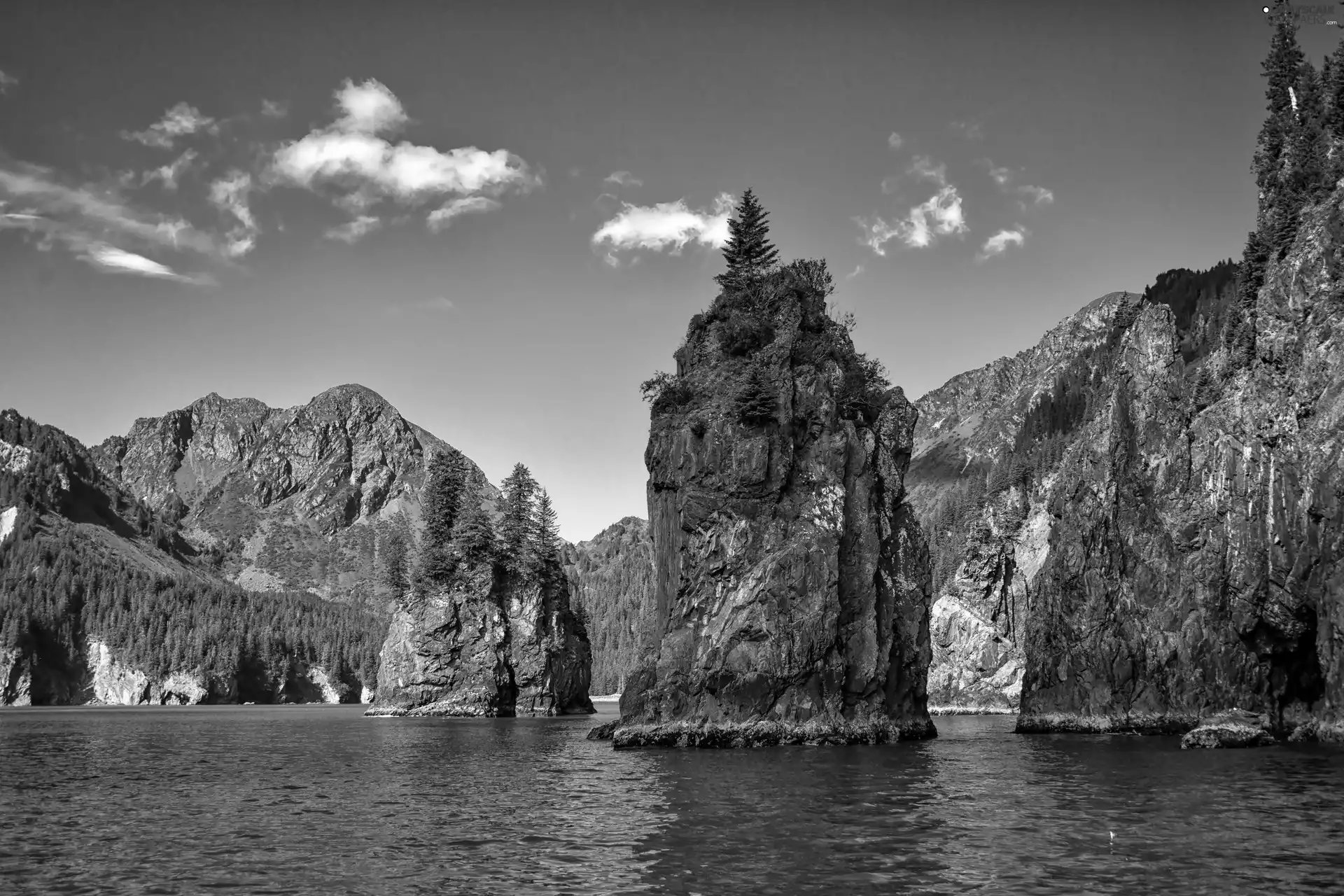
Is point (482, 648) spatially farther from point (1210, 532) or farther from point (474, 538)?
point (1210, 532)

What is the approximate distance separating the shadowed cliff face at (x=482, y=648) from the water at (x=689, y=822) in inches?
2306

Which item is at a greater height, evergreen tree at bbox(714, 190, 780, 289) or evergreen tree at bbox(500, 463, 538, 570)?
evergreen tree at bbox(714, 190, 780, 289)

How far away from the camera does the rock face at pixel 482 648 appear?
115 meters

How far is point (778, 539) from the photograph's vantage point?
61.6 m

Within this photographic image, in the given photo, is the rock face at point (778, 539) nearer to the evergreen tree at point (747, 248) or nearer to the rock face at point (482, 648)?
the evergreen tree at point (747, 248)

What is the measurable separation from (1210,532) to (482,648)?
255ft

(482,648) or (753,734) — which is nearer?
(753,734)

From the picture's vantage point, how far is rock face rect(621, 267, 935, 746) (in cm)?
5938

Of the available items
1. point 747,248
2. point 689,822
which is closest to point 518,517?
point 747,248

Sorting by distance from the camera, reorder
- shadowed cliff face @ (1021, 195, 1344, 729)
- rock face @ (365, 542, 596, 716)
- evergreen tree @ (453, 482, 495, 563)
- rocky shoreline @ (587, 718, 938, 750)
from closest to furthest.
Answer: shadowed cliff face @ (1021, 195, 1344, 729)
rocky shoreline @ (587, 718, 938, 750)
rock face @ (365, 542, 596, 716)
evergreen tree @ (453, 482, 495, 563)

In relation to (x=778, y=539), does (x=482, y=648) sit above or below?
below

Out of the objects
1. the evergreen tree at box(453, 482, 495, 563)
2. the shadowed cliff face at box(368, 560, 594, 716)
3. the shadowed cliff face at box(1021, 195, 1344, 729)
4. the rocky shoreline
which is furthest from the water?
the evergreen tree at box(453, 482, 495, 563)

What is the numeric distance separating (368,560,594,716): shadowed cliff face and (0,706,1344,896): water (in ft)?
192

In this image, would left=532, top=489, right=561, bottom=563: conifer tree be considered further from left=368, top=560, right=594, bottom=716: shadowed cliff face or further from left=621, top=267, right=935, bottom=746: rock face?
left=621, top=267, right=935, bottom=746: rock face
